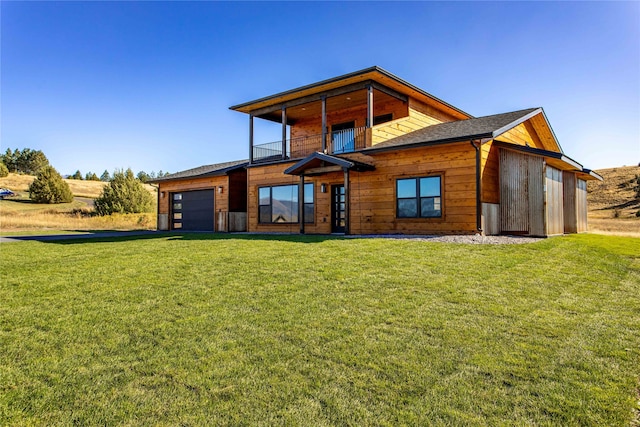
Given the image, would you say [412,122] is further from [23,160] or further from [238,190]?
[23,160]

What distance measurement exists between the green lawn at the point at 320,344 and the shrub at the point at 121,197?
2966 centimetres

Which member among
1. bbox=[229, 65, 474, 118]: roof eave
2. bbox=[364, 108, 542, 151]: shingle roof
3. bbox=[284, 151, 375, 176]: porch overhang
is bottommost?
bbox=[284, 151, 375, 176]: porch overhang

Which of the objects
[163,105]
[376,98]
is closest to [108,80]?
[163,105]

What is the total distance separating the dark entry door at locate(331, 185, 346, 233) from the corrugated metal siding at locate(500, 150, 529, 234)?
19.5ft

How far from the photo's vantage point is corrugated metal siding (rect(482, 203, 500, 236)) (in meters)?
11.6

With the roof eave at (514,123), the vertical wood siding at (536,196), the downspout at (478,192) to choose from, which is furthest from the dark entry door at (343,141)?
the vertical wood siding at (536,196)

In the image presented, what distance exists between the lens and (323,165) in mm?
14625

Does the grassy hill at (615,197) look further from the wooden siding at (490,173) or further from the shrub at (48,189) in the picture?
the shrub at (48,189)

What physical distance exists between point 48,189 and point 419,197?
159 feet

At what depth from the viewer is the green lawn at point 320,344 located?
2539 mm

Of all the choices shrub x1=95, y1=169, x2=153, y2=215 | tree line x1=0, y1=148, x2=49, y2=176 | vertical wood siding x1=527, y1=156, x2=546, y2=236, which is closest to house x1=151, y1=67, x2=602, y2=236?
vertical wood siding x1=527, y1=156, x2=546, y2=236

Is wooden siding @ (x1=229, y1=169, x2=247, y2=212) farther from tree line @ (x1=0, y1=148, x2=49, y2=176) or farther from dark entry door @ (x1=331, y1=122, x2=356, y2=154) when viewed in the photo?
tree line @ (x1=0, y1=148, x2=49, y2=176)

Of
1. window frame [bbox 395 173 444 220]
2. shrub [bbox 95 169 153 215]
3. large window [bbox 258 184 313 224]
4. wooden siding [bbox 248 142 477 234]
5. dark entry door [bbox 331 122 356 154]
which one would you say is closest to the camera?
wooden siding [bbox 248 142 477 234]

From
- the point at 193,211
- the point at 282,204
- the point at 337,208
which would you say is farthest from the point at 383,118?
the point at 193,211
